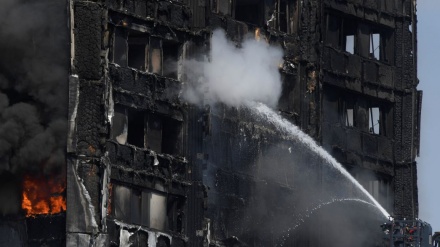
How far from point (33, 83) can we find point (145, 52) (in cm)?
513

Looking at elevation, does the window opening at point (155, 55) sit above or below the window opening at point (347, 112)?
below

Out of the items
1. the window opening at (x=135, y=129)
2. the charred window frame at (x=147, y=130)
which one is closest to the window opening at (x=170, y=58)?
the charred window frame at (x=147, y=130)

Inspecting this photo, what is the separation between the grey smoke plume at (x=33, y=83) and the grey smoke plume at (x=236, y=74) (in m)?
6.46

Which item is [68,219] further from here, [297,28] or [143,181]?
[297,28]

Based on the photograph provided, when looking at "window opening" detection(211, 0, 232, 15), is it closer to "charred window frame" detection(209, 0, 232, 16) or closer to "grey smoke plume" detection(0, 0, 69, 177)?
"charred window frame" detection(209, 0, 232, 16)

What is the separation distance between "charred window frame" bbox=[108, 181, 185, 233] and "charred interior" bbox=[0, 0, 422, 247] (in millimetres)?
53

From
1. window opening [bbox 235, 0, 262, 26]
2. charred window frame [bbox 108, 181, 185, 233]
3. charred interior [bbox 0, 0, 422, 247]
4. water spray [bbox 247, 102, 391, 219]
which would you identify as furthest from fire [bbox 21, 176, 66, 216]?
window opening [bbox 235, 0, 262, 26]

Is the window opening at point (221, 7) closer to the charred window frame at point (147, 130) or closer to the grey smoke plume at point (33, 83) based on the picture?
the charred window frame at point (147, 130)

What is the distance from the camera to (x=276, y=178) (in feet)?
261

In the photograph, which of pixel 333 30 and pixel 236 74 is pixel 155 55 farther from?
pixel 333 30

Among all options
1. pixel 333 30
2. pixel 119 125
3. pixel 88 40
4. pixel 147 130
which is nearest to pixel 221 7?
pixel 147 130

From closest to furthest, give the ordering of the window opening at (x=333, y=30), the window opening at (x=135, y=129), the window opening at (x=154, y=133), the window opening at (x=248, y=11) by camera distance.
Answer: the window opening at (x=135, y=129) < the window opening at (x=154, y=133) < the window opening at (x=248, y=11) < the window opening at (x=333, y=30)

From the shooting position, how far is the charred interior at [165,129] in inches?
2739

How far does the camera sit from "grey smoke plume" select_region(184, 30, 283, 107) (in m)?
74.9
